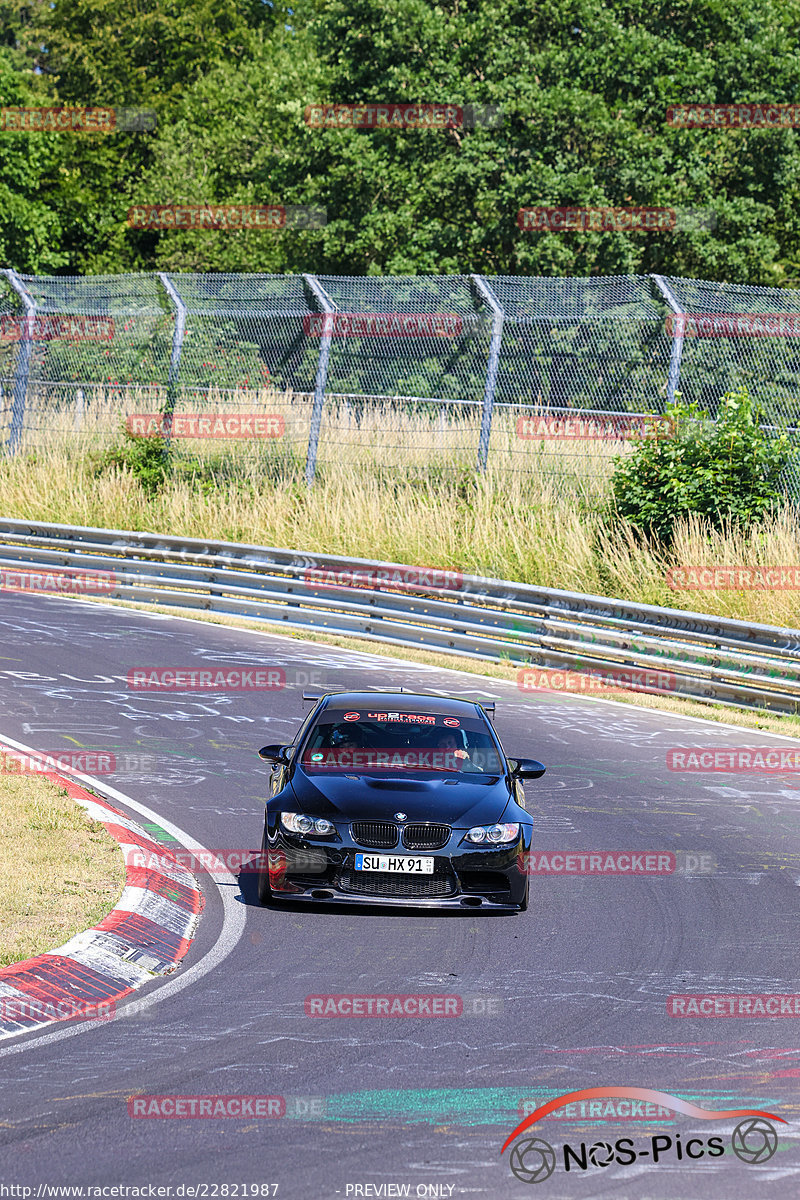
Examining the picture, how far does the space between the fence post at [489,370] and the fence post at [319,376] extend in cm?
251

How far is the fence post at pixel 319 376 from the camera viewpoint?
2314 cm

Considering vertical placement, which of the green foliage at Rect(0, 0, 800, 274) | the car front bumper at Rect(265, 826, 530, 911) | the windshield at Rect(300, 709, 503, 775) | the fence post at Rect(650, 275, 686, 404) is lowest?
the car front bumper at Rect(265, 826, 530, 911)

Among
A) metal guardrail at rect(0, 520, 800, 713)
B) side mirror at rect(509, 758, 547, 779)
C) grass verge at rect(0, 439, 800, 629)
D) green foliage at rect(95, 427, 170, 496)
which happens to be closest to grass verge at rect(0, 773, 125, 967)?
side mirror at rect(509, 758, 547, 779)

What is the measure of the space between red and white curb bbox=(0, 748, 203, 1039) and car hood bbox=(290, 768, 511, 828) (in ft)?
3.15

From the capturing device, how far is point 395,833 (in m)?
8.58

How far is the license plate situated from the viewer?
333 inches

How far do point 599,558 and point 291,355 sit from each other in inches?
387

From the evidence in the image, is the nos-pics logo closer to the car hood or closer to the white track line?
the white track line

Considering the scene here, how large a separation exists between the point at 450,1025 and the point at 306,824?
1.99 meters

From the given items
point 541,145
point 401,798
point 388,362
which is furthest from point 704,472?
point 541,145

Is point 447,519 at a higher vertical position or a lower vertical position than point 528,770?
lower

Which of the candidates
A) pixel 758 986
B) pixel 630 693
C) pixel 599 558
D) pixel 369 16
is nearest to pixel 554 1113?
pixel 758 986

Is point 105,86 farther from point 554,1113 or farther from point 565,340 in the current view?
point 554,1113

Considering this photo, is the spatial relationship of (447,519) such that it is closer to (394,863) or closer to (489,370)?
(489,370)
